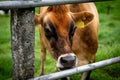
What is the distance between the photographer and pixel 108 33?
26.2ft

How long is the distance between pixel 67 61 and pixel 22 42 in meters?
0.79

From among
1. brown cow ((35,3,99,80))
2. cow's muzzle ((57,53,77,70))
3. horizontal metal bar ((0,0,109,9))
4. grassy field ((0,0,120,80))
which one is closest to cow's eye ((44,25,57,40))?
brown cow ((35,3,99,80))

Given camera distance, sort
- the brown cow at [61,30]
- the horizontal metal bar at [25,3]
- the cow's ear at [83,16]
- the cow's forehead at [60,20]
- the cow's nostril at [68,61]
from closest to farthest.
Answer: the horizontal metal bar at [25,3] < the cow's nostril at [68,61] < the brown cow at [61,30] < the cow's forehead at [60,20] < the cow's ear at [83,16]

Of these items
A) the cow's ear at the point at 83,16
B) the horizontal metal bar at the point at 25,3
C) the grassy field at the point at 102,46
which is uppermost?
the horizontal metal bar at the point at 25,3

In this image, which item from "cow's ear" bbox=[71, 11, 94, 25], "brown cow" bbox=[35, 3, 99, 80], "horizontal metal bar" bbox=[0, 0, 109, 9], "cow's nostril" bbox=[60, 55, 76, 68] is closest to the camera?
"horizontal metal bar" bbox=[0, 0, 109, 9]

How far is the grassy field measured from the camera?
5125mm

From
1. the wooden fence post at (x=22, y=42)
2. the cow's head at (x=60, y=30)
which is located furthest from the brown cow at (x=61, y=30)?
the wooden fence post at (x=22, y=42)

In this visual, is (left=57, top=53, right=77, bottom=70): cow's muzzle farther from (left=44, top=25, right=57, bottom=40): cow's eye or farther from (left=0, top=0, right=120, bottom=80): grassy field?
(left=0, top=0, right=120, bottom=80): grassy field

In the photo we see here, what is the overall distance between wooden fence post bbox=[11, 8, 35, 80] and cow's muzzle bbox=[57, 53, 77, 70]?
0.65 m

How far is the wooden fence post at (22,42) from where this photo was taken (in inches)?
89.0

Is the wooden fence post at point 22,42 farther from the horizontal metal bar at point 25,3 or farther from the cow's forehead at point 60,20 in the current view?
the cow's forehead at point 60,20

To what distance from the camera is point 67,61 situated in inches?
117

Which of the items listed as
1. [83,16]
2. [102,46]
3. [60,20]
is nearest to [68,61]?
[60,20]

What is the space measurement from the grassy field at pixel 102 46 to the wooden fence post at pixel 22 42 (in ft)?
8.73
